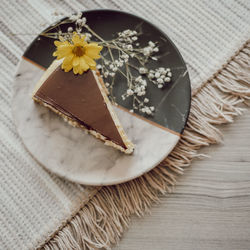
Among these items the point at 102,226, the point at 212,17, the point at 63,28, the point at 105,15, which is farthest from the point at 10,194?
the point at 212,17

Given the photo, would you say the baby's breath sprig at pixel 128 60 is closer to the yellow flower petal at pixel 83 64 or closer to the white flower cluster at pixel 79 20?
the white flower cluster at pixel 79 20

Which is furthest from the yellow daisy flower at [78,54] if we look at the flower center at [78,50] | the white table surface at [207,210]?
the white table surface at [207,210]

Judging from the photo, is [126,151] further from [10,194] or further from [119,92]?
[10,194]

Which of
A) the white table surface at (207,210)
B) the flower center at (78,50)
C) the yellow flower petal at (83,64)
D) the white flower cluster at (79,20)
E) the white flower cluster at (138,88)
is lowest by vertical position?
the white table surface at (207,210)

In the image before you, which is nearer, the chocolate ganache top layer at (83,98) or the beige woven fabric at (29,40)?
the chocolate ganache top layer at (83,98)

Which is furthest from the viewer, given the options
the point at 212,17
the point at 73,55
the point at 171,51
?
the point at 212,17

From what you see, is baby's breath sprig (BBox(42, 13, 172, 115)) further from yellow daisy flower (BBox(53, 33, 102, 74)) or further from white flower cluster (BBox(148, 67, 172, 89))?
yellow daisy flower (BBox(53, 33, 102, 74))

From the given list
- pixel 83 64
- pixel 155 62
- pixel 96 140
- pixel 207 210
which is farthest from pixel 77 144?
pixel 207 210
